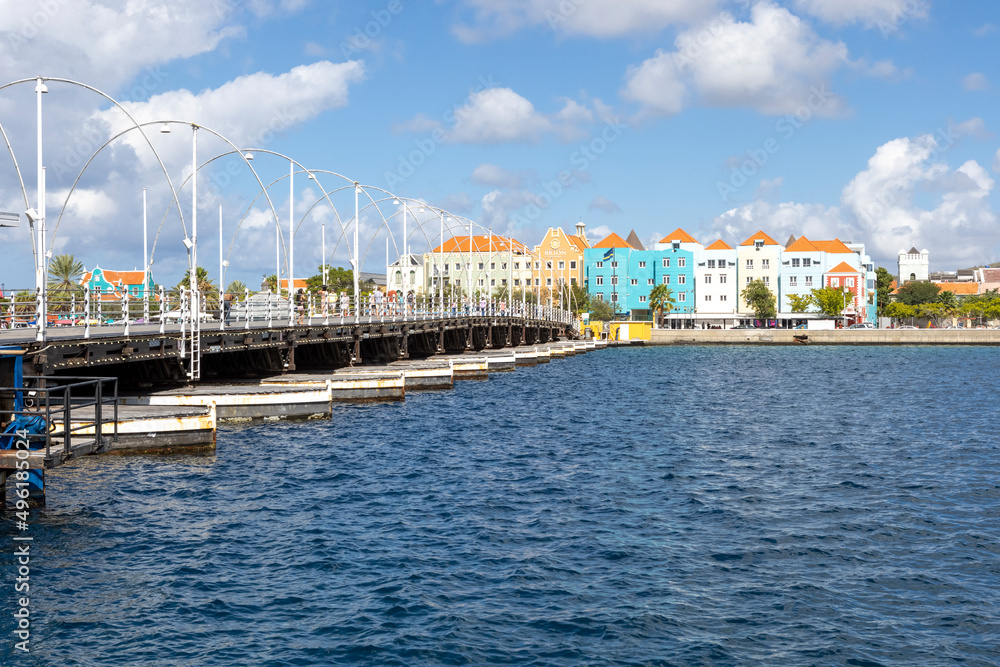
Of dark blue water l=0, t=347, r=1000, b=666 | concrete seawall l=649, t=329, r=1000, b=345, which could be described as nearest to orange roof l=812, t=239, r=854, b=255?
concrete seawall l=649, t=329, r=1000, b=345

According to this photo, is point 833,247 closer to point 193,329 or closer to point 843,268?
point 843,268

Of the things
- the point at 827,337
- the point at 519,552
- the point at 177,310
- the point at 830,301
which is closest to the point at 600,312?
the point at 827,337

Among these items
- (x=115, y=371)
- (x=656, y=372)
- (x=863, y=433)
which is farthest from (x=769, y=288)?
(x=115, y=371)

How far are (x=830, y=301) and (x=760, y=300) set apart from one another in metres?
12.1

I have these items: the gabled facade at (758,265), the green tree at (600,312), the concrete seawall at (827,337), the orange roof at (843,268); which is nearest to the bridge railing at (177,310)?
the concrete seawall at (827,337)

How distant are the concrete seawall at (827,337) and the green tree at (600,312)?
1341cm

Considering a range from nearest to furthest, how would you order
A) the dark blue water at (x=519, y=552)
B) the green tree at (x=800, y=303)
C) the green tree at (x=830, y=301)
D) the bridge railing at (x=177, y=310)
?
the dark blue water at (x=519, y=552) → the bridge railing at (x=177, y=310) → the green tree at (x=830, y=301) → the green tree at (x=800, y=303)

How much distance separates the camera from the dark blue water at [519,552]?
13.2 metres

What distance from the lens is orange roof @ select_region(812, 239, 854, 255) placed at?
175 meters

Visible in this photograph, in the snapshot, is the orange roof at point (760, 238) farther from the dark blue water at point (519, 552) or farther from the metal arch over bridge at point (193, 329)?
the dark blue water at point (519, 552)

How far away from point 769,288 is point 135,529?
527 feet

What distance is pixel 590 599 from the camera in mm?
15102

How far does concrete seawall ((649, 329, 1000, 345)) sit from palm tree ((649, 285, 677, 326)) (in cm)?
1172

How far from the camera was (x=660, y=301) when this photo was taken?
166 m
